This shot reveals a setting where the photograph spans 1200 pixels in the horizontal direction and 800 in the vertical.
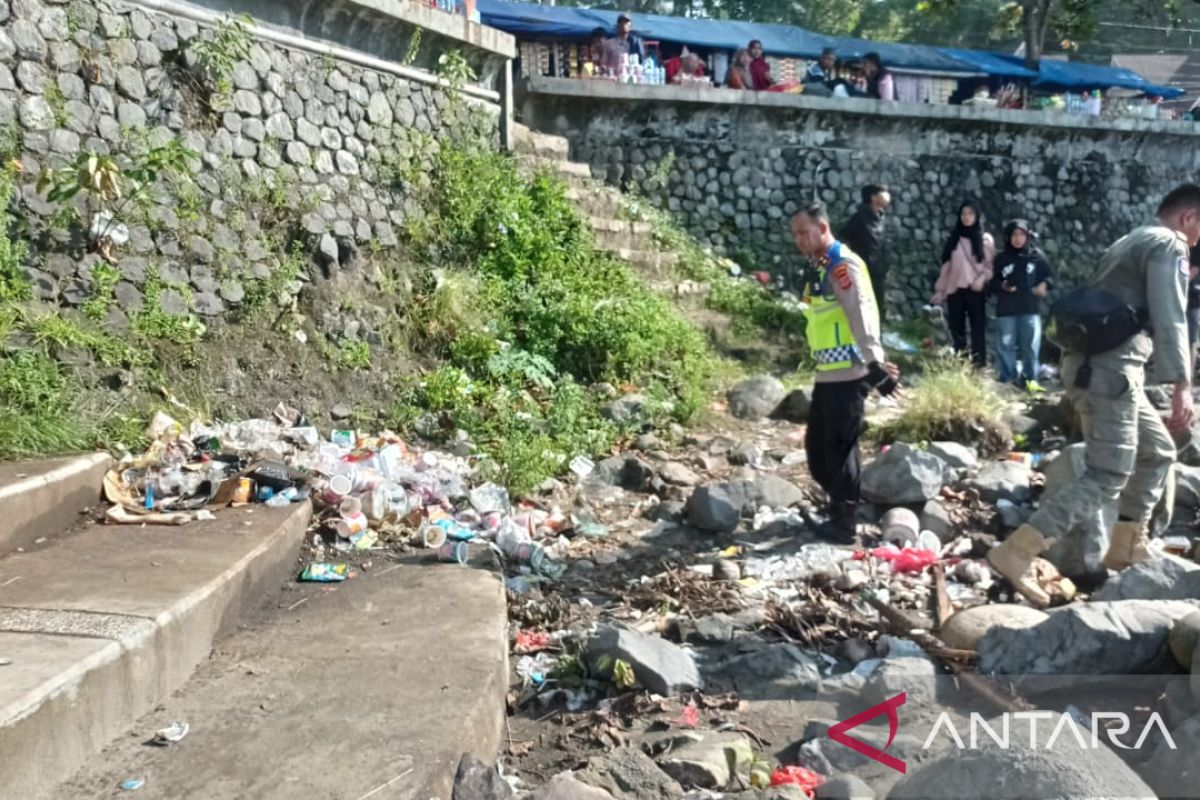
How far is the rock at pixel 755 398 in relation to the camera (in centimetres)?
800

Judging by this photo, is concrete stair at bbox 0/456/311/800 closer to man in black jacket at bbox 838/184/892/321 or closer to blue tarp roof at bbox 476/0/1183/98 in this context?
man in black jacket at bbox 838/184/892/321

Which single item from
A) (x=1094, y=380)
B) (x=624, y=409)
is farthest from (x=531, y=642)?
(x=624, y=409)

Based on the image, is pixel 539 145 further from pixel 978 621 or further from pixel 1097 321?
pixel 978 621

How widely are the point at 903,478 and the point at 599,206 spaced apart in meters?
6.20

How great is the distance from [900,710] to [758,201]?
10923 mm

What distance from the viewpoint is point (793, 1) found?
3078cm

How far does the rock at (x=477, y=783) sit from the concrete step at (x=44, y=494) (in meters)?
2.20

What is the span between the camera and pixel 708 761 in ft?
9.80

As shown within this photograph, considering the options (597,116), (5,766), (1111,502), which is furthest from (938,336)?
(5,766)

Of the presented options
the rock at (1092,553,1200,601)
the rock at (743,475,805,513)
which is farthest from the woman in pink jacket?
the rock at (1092,553,1200,601)

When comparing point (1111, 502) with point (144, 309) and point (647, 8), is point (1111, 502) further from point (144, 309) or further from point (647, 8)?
point (647, 8)

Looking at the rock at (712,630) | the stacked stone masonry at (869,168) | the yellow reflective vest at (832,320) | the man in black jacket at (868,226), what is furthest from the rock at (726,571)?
the stacked stone masonry at (869,168)

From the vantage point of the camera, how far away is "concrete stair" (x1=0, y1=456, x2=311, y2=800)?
2.59 m

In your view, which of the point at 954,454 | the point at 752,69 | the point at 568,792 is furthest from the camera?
the point at 752,69
